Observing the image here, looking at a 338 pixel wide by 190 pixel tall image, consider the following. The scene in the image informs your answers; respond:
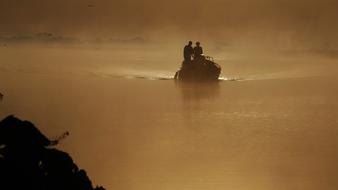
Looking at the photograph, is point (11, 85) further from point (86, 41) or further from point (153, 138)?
point (86, 41)

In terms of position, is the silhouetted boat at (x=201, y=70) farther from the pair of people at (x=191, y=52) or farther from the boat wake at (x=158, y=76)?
the boat wake at (x=158, y=76)

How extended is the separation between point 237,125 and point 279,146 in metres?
5.15

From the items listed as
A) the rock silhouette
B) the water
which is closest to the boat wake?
the water

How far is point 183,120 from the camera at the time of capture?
2472 centimetres

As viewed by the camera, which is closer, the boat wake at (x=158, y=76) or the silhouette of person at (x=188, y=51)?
the silhouette of person at (x=188, y=51)

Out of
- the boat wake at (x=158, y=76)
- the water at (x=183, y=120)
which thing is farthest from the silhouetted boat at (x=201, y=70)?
the boat wake at (x=158, y=76)

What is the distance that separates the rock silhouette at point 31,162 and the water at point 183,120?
7.65 meters

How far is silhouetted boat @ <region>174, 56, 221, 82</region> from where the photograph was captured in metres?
37.1

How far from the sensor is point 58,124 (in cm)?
2077

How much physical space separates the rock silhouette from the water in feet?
25.1

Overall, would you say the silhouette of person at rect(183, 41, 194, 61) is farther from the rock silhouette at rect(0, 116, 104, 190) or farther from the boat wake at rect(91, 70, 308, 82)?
the rock silhouette at rect(0, 116, 104, 190)

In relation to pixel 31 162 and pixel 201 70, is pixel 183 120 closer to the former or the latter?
pixel 201 70

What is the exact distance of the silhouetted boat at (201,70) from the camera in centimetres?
3706

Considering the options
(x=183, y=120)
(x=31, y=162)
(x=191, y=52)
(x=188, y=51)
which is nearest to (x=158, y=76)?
(x=191, y=52)
